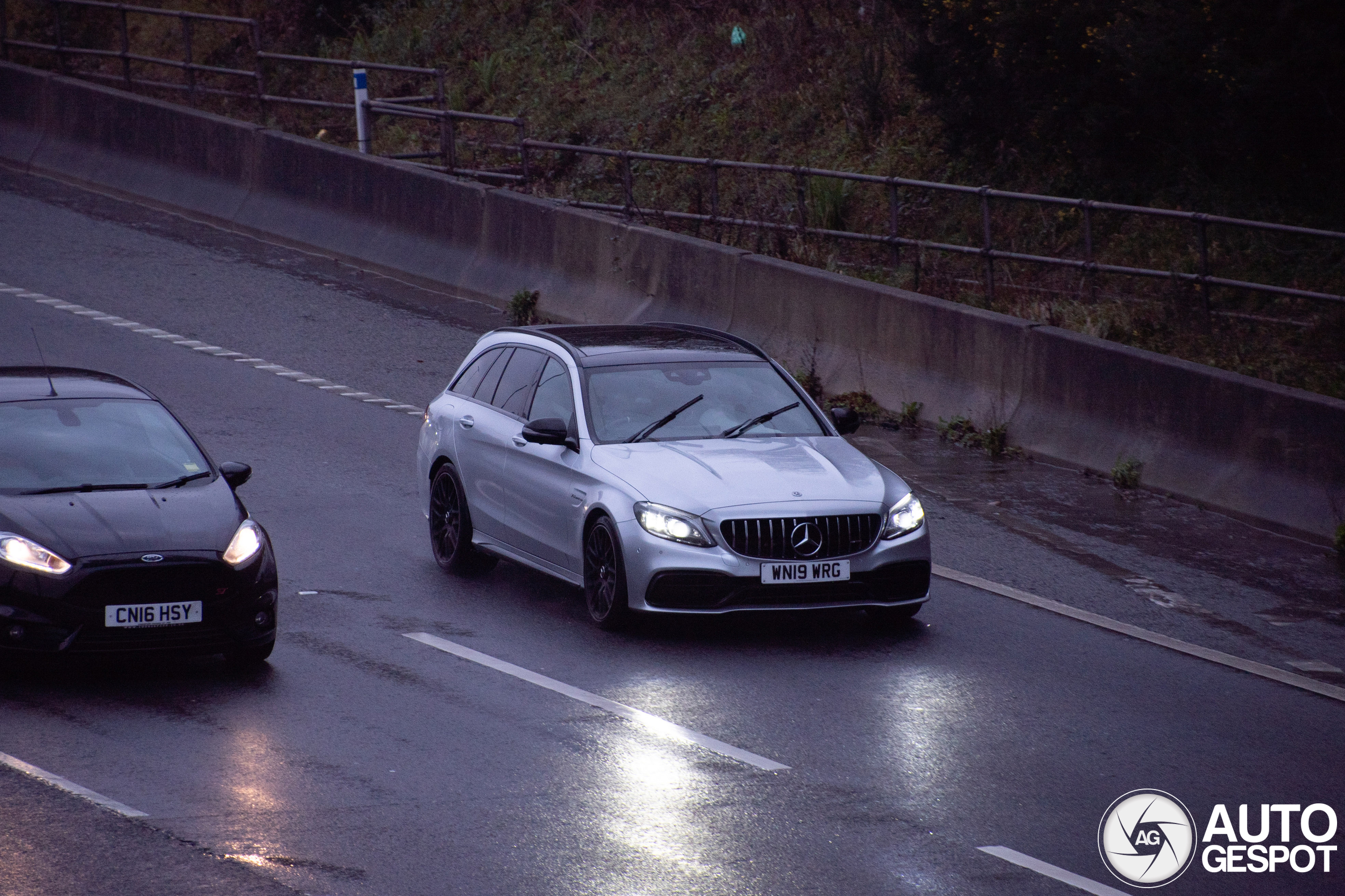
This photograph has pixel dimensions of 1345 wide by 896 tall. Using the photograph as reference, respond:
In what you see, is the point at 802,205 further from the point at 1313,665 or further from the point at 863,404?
the point at 1313,665

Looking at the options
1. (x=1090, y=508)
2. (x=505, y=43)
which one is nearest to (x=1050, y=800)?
(x=1090, y=508)

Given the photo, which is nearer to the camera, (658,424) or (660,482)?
(660,482)

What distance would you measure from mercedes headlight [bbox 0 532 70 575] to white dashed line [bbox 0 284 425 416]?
7411 mm

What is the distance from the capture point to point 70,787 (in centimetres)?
759

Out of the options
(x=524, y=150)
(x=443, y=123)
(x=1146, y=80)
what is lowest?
(x=524, y=150)

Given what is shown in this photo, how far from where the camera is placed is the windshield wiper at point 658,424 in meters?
11.1

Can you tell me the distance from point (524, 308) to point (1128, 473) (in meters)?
8.02

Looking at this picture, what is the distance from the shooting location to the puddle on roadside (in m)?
11.7

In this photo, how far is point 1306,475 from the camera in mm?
13086

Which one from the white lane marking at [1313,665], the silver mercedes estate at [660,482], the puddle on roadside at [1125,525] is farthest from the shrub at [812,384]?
the white lane marking at [1313,665]

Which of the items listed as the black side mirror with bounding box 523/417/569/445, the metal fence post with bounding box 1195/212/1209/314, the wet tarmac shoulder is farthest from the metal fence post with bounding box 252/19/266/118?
the wet tarmac shoulder

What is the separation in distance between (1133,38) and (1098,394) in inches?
241

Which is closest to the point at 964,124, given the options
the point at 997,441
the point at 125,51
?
the point at 997,441

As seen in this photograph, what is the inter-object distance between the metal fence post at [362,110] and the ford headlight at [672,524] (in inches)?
602
